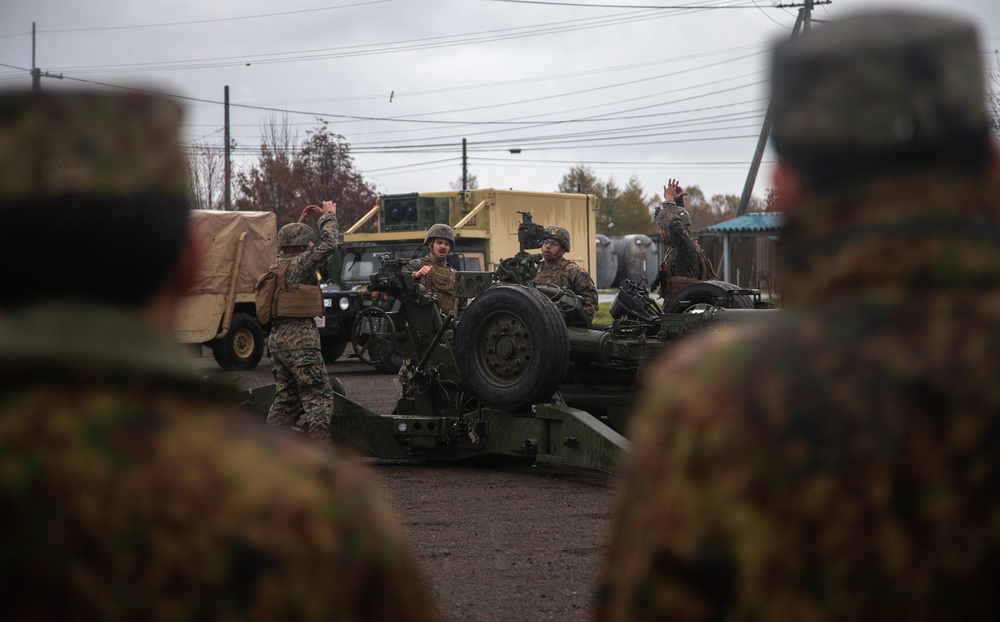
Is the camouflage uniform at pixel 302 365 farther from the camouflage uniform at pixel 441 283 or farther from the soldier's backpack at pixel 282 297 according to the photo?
the camouflage uniform at pixel 441 283

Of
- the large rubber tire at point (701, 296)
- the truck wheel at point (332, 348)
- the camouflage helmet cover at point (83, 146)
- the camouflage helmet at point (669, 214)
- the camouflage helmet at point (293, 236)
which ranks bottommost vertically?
the truck wheel at point (332, 348)

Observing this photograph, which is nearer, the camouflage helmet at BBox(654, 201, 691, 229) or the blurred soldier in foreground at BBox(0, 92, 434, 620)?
the blurred soldier in foreground at BBox(0, 92, 434, 620)

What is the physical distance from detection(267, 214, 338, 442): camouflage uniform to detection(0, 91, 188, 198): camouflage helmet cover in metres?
7.05

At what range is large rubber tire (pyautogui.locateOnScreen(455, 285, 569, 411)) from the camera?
7.83 meters

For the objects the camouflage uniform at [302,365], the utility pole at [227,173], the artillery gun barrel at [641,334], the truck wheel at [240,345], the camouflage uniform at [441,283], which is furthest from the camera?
the utility pole at [227,173]

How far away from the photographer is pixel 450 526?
6.80 metres

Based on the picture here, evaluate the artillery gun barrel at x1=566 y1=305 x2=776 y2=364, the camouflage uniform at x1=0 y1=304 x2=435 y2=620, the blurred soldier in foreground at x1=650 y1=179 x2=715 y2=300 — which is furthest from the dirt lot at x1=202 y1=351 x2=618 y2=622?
the camouflage uniform at x1=0 y1=304 x2=435 y2=620

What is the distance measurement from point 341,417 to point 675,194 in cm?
345

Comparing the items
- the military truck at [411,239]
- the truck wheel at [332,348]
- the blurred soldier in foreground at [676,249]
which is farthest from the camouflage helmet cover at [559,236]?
the truck wheel at [332,348]

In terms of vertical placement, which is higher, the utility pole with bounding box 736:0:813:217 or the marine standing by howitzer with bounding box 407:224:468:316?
the utility pole with bounding box 736:0:813:217

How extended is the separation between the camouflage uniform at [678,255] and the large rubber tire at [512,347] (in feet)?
7.06

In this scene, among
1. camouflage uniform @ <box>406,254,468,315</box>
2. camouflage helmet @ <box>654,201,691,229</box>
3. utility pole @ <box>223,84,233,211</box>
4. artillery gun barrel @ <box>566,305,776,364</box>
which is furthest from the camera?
utility pole @ <box>223,84,233,211</box>

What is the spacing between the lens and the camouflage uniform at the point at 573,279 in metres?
9.99

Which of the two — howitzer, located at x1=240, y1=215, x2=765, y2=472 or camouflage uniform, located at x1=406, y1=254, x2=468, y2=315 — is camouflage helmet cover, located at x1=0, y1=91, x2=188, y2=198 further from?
camouflage uniform, located at x1=406, y1=254, x2=468, y2=315
